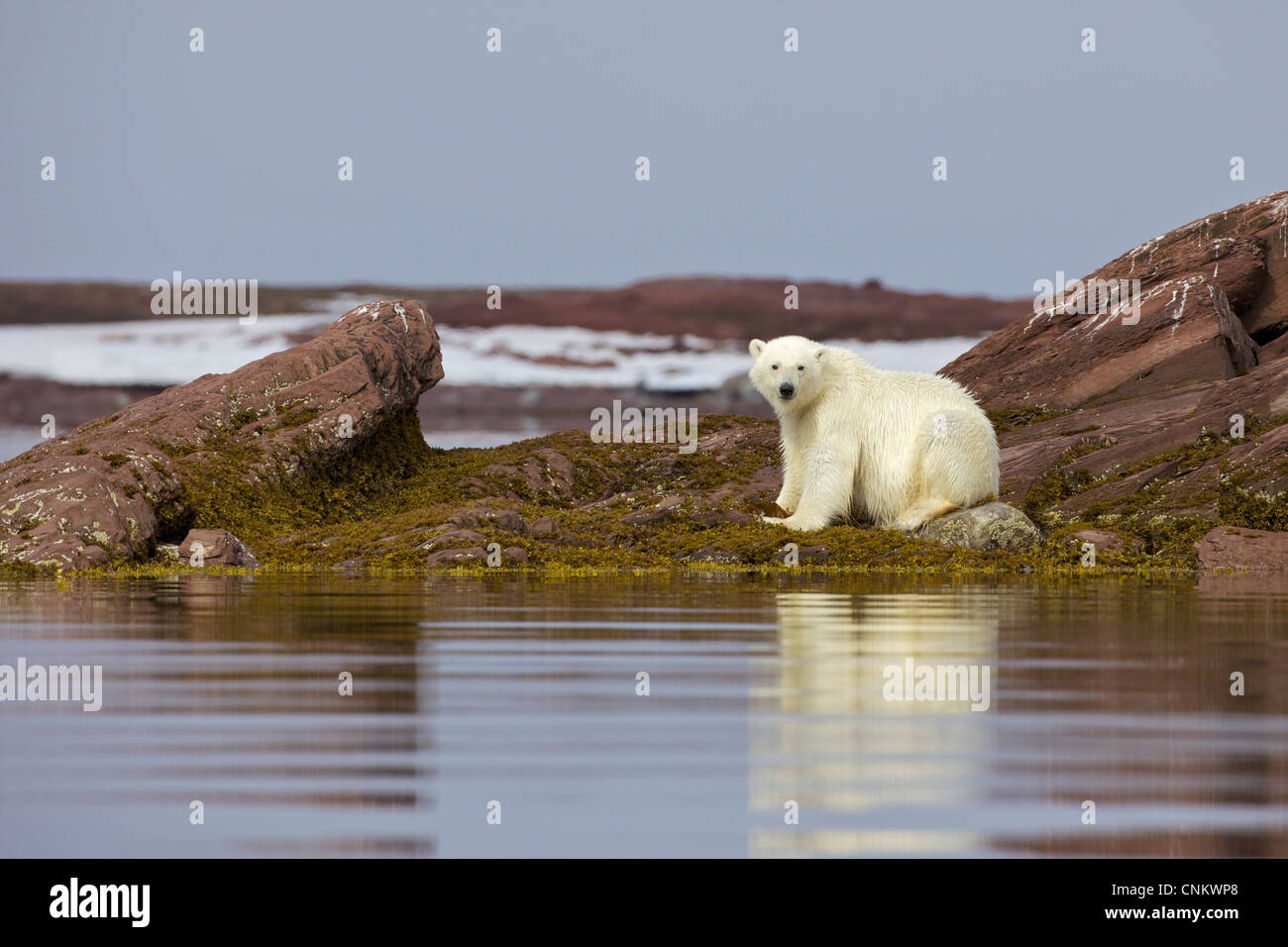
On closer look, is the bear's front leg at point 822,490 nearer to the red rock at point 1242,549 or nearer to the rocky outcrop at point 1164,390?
the rocky outcrop at point 1164,390

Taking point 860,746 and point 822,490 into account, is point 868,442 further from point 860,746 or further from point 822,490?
point 860,746

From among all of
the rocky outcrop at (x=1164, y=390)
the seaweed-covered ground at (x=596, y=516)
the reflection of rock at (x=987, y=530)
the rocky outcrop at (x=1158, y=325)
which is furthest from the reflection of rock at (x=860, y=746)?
the rocky outcrop at (x=1158, y=325)

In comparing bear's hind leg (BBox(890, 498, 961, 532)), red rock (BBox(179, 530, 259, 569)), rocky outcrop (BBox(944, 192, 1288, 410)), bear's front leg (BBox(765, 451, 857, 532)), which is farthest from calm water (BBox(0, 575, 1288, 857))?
rocky outcrop (BBox(944, 192, 1288, 410))

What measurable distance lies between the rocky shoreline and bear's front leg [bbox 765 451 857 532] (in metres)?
0.84

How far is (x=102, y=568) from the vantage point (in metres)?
22.4

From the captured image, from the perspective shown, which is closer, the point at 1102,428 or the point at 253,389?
the point at 1102,428

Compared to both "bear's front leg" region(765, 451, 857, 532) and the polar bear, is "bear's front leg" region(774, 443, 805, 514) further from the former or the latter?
"bear's front leg" region(765, 451, 857, 532)

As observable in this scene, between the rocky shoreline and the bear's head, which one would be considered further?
the bear's head

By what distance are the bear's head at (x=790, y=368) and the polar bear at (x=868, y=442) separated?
2 centimetres

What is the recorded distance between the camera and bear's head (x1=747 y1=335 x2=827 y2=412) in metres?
23.1

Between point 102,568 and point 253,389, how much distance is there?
42.7ft

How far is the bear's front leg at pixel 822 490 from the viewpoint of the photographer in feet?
76.5

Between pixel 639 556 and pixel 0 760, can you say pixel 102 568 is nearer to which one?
pixel 639 556
